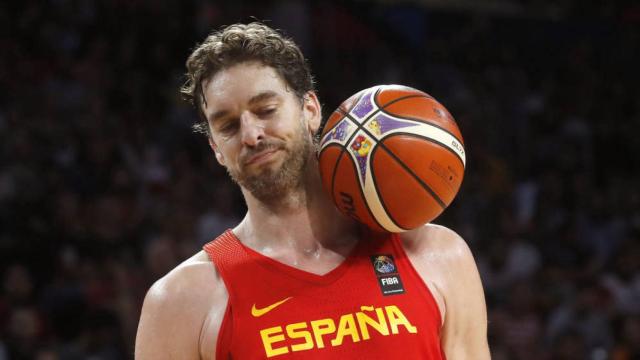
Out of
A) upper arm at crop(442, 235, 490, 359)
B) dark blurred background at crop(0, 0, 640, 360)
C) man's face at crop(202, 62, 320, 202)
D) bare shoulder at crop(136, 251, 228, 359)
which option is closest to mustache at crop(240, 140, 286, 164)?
man's face at crop(202, 62, 320, 202)

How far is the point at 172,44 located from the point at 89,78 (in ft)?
3.99

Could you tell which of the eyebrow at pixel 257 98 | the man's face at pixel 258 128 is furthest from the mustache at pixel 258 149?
the eyebrow at pixel 257 98

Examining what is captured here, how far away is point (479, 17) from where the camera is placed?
1123 centimetres

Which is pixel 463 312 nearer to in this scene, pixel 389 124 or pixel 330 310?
pixel 330 310

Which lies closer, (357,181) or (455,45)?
(357,181)

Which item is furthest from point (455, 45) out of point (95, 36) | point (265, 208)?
point (265, 208)

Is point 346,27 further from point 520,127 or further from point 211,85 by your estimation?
point 211,85

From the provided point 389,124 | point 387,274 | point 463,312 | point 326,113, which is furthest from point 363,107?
point 326,113

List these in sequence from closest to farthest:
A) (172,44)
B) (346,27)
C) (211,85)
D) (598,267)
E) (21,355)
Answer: (211,85) → (21,355) → (598,267) → (172,44) → (346,27)

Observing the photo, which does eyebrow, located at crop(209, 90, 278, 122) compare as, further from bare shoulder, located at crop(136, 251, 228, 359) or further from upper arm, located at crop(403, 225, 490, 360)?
upper arm, located at crop(403, 225, 490, 360)

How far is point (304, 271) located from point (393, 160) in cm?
47

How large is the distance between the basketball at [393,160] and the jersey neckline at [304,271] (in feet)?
0.56

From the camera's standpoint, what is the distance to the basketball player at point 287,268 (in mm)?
2664

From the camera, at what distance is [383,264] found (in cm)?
282
